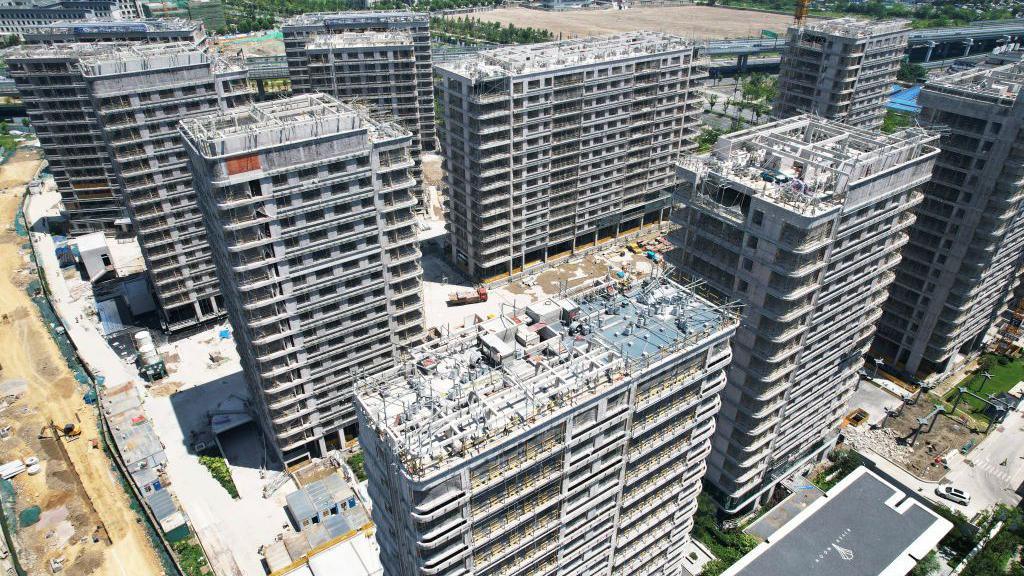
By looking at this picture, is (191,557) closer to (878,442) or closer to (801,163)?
(801,163)

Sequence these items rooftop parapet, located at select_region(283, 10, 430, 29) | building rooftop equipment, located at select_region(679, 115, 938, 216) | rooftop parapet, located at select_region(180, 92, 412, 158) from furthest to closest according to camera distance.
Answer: rooftop parapet, located at select_region(283, 10, 430, 29), rooftop parapet, located at select_region(180, 92, 412, 158), building rooftop equipment, located at select_region(679, 115, 938, 216)

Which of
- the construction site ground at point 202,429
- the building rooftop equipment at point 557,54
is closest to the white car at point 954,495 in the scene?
the building rooftop equipment at point 557,54

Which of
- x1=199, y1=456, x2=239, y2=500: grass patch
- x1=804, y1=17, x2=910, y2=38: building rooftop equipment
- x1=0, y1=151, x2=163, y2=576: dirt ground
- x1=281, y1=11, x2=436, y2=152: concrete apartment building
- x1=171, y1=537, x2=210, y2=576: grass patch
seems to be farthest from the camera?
x1=281, y1=11, x2=436, y2=152: concrete apartment building

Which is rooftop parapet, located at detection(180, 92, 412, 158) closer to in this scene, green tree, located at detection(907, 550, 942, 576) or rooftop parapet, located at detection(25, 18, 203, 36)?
green tree, located at detection(907, 550, 942, 576)

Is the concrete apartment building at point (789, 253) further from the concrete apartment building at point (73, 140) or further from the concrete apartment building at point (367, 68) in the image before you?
the concrete apartment building at point (73, 140)

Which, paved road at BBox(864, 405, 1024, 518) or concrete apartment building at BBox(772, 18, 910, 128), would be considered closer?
paved road at BBox(864, 405, 1024, 518)

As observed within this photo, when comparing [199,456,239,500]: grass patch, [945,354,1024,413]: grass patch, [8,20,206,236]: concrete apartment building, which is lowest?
[199,456,239,500]: grass patch

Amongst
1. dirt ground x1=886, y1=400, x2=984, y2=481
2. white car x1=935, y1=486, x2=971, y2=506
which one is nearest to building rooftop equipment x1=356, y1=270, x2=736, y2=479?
white car x1=935, y1=486, x2=971, y2=506
